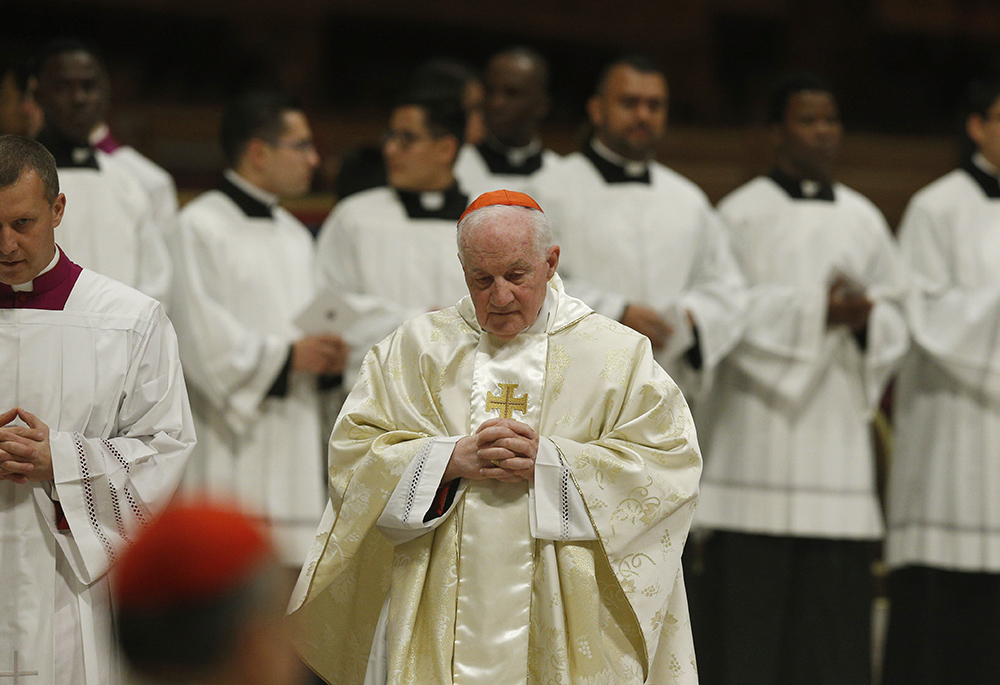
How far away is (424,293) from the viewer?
20.7ft

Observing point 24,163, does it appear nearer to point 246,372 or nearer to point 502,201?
point 502,201

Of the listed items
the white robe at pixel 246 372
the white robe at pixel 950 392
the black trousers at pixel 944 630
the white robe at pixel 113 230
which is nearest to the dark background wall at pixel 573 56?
the white robe at pixel 246 372

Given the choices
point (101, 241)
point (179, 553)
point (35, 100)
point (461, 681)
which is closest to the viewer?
point (179, 553)

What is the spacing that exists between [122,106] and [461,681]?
8113 millimetres

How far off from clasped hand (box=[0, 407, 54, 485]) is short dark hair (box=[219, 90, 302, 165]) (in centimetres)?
268

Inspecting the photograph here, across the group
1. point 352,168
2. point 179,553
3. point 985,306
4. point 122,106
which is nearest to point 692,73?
point 122,106

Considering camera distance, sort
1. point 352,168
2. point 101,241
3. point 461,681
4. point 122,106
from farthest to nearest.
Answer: point 122,106 → point 352,168 → point 101,241 → point 461,681

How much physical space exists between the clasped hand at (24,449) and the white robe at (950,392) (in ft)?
13.6

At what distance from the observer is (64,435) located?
3.88 meters

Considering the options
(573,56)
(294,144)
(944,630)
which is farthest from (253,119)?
(573,56)

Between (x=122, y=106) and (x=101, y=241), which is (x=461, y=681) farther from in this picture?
(x=122, y=106)

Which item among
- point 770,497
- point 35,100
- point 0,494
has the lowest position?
point 770,497

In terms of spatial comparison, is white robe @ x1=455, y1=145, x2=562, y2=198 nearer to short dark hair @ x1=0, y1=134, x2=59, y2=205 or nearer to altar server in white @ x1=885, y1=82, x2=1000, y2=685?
altar server in white @ x1=885, y1=82, x2=1000, y2=685

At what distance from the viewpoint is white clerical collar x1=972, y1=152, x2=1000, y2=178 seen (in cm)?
668
